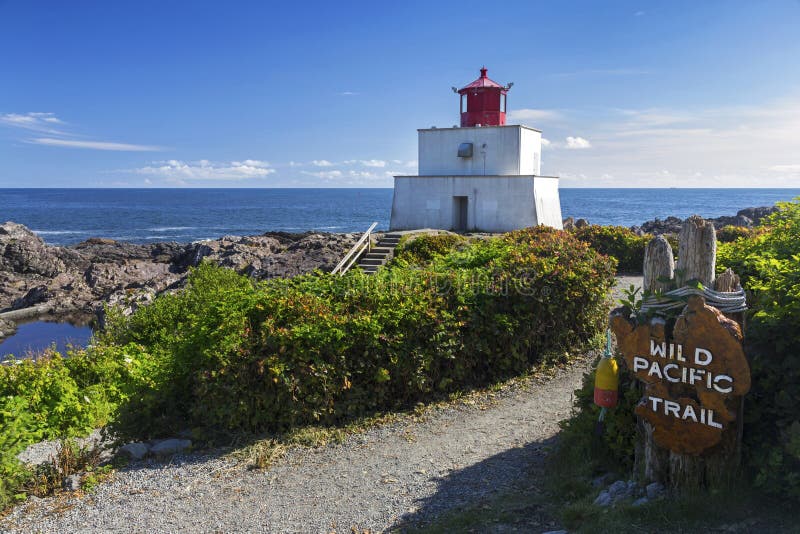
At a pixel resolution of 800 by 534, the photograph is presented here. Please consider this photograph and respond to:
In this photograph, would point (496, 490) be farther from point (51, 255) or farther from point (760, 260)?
point (51, 255)

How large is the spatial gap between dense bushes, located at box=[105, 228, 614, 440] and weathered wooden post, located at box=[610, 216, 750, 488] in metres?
3.32

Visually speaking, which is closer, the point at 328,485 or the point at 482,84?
the point at 328,485

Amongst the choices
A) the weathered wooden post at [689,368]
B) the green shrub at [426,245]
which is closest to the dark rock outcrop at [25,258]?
the green shrub at [426,245]

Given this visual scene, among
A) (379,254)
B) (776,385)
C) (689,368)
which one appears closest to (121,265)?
(379,254)

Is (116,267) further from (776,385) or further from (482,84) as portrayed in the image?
(776,385)

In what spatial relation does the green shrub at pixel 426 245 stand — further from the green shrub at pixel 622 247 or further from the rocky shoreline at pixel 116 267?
the green shrub at pixel 622 247

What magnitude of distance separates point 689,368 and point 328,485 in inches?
148

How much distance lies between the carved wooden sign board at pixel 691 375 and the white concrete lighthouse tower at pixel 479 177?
22743mm

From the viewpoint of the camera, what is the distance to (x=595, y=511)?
4.71 metres

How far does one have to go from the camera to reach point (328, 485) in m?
6.14

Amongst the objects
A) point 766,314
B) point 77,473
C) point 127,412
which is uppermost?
point 766,314

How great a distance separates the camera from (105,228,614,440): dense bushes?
281 inches

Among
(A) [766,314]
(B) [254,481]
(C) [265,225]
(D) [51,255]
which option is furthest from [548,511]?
(C) [265,225]

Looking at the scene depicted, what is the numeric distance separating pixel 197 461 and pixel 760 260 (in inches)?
256
